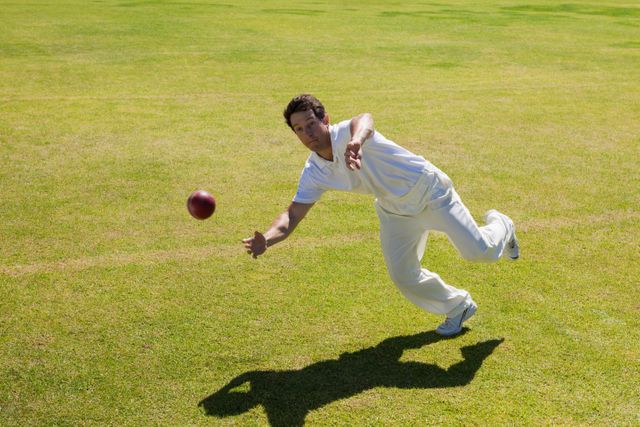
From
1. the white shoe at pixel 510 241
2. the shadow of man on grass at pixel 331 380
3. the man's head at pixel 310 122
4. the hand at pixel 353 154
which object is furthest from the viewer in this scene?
the white shoe at pixel 510 241

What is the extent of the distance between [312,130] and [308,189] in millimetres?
574

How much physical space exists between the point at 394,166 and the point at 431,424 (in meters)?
2.06

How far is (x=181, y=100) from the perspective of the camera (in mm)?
15469

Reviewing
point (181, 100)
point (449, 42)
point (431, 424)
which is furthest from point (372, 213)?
point (449, 42)

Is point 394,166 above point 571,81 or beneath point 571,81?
above

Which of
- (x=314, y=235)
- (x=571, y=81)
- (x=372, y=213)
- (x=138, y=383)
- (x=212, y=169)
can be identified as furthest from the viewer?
(x=571, y=81)

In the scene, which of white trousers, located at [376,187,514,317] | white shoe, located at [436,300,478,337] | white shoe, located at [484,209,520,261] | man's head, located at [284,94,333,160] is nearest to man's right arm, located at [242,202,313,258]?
man's head, located at [284,94,333,160]

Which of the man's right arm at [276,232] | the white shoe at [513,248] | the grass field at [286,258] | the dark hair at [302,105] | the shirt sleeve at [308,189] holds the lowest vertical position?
the grass field at [286,258]

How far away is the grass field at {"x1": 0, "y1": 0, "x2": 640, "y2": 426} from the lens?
5.77 meters

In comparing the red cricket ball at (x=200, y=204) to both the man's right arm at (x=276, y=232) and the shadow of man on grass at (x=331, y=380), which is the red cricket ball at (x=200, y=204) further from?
the shadow of man on grass at (x=331, y=380)

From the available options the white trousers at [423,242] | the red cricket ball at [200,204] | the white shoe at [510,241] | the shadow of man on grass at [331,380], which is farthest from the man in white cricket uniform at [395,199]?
the red cricket ball at [200,204]

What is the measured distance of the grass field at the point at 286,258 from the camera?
5.77 m

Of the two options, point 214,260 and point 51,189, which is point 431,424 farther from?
point 51,189

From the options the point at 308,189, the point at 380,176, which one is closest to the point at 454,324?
the point at 380,176
